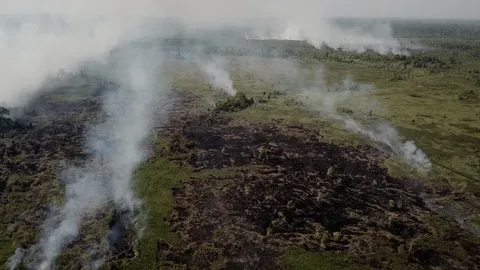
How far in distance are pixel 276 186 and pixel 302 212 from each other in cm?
748

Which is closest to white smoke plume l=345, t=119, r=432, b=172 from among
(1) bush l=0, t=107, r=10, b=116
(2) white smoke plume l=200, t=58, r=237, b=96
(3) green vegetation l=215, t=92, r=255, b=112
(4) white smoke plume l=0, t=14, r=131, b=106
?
(3) green vegetation l=215, t=92, r=255, b=112

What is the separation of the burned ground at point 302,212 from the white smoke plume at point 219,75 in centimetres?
4902

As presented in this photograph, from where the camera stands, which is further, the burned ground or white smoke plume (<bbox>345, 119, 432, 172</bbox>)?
white smoke plume (<bbox>345, 119, 432, 172</bbox>)

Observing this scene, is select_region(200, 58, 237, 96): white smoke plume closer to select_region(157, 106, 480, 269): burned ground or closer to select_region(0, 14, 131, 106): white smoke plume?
select_region(0, 14, 131, 106): white smoke plume

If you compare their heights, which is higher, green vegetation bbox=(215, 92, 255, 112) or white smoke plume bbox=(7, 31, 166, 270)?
green vegetation bbox=(215, 92, 255, 112)

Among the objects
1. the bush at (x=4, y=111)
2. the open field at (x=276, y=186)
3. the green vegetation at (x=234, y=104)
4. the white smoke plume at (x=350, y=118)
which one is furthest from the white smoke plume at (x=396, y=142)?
the bush at (x=4, y=111)

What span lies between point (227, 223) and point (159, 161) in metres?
20.9

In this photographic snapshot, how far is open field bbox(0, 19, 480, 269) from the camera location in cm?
4534

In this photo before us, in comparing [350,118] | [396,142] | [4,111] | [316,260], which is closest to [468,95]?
[350,118]

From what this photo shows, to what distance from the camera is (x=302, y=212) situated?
53125 millimetres

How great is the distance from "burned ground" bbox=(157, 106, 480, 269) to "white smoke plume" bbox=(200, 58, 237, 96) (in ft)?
161

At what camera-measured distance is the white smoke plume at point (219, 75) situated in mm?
122613

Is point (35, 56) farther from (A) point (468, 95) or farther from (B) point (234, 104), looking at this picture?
(A) point (468, 95)

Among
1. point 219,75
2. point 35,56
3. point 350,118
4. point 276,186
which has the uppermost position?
point 35,56
